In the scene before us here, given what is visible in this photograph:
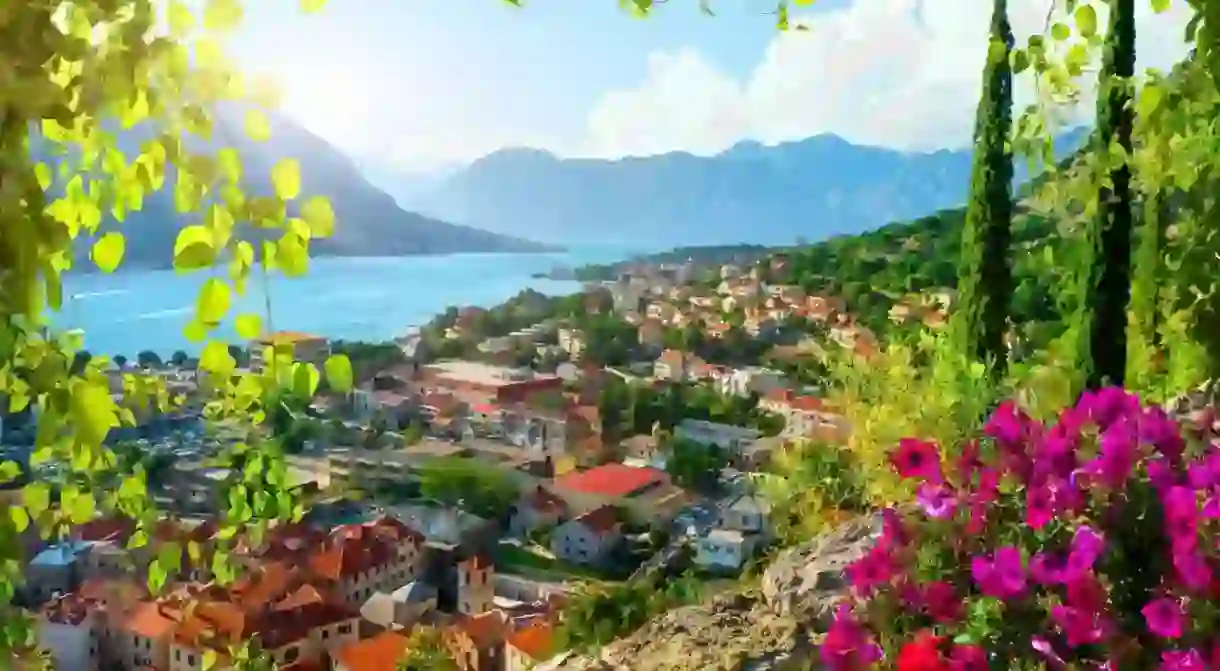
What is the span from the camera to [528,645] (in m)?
2.39

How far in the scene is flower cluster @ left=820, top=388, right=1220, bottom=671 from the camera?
106 centimetres

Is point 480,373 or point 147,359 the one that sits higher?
point 147,359

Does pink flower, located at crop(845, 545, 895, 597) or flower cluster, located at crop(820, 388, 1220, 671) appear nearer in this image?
flower cluster, located at crop(820, 388, 1220, 671)

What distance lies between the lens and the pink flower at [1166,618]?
1032mm

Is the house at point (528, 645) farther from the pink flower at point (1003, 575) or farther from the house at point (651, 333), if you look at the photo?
the pink flower at point (1003, 575)

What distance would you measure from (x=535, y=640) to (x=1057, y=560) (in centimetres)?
148

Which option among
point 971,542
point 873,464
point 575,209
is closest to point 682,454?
point 873,464

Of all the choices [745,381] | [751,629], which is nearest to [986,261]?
[745,381]

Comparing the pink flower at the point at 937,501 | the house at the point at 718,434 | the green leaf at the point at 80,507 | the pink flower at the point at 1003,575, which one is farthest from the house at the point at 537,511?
the green leaf at the point at 80,507

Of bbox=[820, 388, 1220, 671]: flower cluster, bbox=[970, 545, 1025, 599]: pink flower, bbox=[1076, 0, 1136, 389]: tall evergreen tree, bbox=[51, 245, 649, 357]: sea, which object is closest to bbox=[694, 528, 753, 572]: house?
bbox=[51, 245, 649, 357]: sea

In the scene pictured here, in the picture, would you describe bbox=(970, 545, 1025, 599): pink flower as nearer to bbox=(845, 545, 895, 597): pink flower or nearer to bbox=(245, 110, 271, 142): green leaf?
bbox=(845, 545, 895, 597): pink flower

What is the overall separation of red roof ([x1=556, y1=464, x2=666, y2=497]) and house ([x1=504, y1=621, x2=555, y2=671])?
1.82 feet

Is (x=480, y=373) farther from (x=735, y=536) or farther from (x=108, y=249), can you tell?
(x=108, y=249)

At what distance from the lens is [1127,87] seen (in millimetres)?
922
